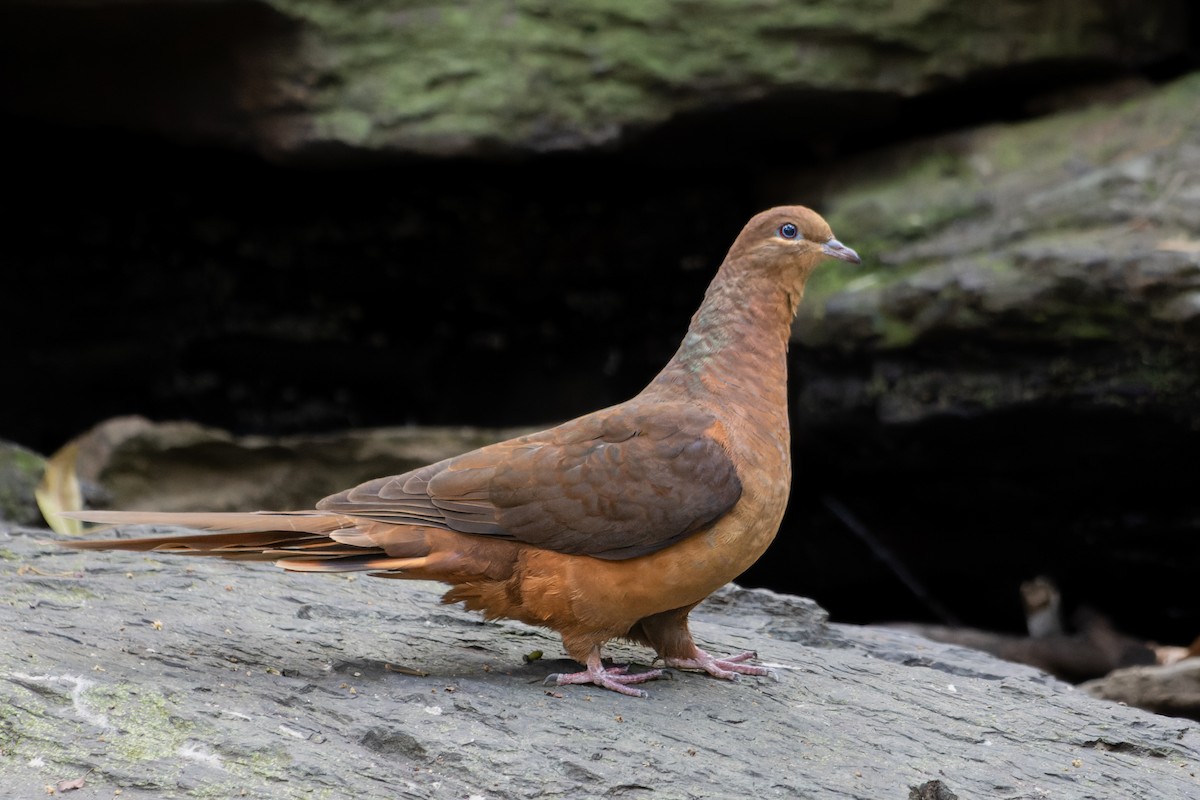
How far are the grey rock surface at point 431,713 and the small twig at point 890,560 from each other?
2724 millimetres

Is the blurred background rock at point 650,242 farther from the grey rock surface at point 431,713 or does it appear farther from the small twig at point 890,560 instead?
the grey rock surface at point 431,713

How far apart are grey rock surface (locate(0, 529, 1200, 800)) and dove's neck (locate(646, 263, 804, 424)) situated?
34.3 inches

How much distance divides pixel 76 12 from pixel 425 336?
2.89 metres

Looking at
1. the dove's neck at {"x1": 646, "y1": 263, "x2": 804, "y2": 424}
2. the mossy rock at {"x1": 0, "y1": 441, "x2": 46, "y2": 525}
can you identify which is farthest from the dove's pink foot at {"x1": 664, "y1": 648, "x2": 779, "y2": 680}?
the mossy rock at {"x1": 0, "y1": 441, "x2": 46, "y2": 525}

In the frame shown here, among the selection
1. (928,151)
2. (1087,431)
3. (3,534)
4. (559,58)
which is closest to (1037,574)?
(1087,431)

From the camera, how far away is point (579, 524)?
3.81m

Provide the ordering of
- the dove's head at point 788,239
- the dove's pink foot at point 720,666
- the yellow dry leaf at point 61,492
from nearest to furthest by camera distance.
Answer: the dove's pink foot at point 720,666
the dove's head at point 788,239
the yellow dry leaf at point 61,492

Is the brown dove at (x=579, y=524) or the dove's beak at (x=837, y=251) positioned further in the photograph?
the dove's beak at (x=837, y=251)

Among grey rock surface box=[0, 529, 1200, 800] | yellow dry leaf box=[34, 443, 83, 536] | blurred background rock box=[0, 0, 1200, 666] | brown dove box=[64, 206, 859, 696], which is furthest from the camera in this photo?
blurred background rock box=[0, 0, 1200, 666]

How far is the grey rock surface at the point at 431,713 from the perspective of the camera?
3068 mm

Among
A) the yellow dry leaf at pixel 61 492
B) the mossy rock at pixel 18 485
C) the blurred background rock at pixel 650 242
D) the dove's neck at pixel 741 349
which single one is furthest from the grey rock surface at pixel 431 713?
the blurred background rock at pixel 650 242

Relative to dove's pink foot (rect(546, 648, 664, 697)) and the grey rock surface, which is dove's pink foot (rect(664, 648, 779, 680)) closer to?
the grey rock surface

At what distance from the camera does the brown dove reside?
3.76m

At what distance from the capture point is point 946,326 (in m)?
6.43
